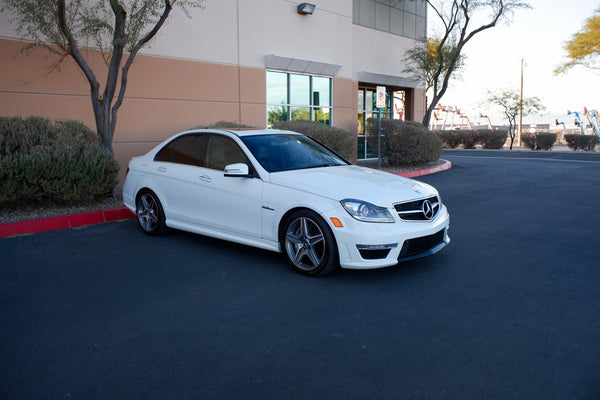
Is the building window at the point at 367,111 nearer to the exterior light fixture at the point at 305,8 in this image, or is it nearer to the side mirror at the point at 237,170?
the exterior light fixture at the point at 305,8

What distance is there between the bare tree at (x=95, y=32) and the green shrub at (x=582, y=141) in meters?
28.8

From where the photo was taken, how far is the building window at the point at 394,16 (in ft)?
61.5

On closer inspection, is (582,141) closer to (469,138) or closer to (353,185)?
(469,138)

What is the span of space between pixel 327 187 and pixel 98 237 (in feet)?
12.3

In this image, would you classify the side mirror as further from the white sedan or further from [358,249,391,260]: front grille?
[358,249,391,260]: front grille

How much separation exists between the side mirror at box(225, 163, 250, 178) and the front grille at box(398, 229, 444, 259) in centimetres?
191

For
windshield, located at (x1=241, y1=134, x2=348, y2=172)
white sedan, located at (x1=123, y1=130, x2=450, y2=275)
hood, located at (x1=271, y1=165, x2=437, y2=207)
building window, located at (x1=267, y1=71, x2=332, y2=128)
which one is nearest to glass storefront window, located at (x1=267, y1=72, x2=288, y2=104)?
building window, located at (x1=267, y1=71, x2=332, y2=128)

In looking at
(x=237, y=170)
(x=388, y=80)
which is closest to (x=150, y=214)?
(x=237, y=170)

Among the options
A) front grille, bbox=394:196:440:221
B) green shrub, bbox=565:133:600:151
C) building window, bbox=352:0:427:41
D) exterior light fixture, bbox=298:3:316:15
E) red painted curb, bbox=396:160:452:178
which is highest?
building window, bbox=352:0:427:41

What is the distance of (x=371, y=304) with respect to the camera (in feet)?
14.0

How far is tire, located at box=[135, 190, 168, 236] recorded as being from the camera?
671 cm

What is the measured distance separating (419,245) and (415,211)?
346 millimetres

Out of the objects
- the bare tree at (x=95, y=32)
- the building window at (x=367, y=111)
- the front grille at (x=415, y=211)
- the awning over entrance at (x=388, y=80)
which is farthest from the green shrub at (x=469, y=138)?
the front grille at (x=415, y=211)

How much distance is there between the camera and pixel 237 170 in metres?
5.43
